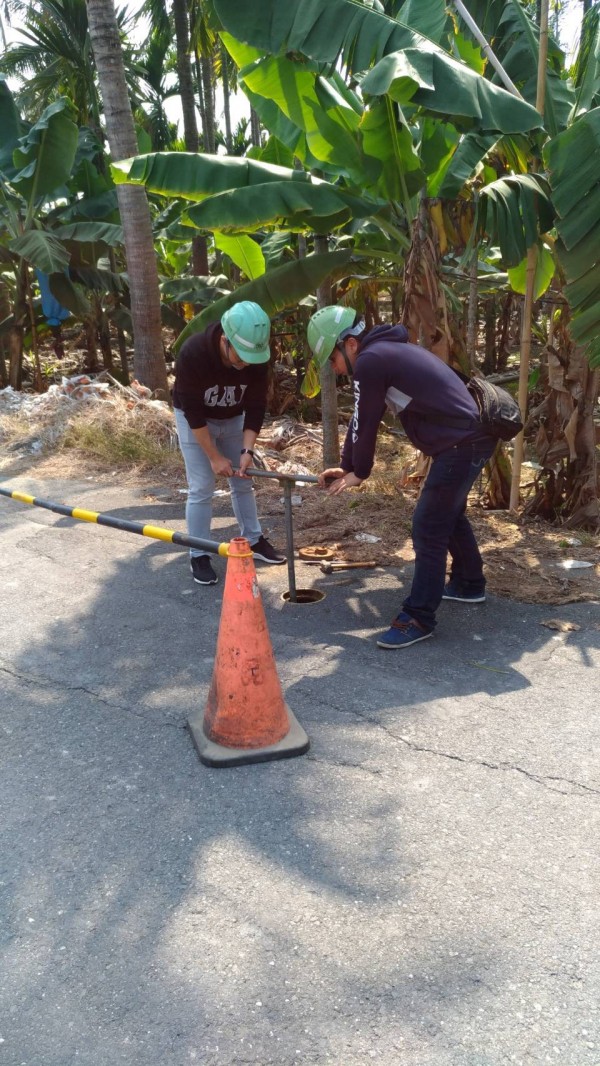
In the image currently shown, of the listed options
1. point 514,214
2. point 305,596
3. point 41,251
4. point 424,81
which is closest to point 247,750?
point 305,596

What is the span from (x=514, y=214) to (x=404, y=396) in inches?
69.2

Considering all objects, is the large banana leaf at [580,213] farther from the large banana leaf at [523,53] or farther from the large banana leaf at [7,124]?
the large banana leaf at [7,124]

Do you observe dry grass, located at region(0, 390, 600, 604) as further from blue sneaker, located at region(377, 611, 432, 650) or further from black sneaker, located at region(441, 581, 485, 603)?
blue sneaker, located at region(377, 611, 432, 650)

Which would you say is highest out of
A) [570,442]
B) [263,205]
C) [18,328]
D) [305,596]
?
[263,205]

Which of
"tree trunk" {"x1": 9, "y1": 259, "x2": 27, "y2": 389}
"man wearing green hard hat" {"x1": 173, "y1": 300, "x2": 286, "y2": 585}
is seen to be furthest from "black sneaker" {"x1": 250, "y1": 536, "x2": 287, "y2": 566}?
"tree trunk" {"x1": 9, "y1": 259, "x2": 27, "y2": 389}

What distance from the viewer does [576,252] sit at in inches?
205

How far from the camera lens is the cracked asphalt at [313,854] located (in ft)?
7.39

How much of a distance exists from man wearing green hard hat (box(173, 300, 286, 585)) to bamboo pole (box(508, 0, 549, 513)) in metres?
2.03

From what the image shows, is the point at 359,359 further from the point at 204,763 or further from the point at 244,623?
the point at 204,763

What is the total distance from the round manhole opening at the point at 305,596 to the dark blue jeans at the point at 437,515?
0.83 m

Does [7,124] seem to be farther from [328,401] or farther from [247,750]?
[247,750]

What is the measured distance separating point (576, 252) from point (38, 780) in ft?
14.2

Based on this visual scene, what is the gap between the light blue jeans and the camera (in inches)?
214

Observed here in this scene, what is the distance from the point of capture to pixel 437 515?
4.55m
